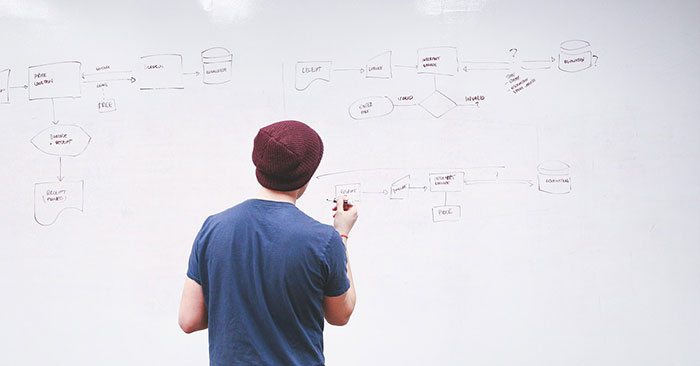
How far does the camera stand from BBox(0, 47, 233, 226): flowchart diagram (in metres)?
1.71

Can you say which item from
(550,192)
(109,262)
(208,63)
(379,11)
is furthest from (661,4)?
(109,262)

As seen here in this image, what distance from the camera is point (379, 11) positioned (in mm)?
1719

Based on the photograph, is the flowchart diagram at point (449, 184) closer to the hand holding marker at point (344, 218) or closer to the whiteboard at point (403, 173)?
the whiteboard at point (403, 173)

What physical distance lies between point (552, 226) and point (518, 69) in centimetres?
54

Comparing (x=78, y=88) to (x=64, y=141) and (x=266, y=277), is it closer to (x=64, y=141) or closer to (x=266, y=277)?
(x=64, y=141)

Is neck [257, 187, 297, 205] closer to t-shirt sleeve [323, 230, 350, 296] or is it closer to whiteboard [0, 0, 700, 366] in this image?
t-shirt sleeve [323, 230, 350, 296]

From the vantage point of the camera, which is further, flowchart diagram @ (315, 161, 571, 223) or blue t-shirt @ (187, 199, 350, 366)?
flowchart diagram @ (315, 161, 571, 223)

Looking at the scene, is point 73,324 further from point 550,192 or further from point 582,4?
point 582,4

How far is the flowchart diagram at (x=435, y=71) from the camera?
5.58 ft

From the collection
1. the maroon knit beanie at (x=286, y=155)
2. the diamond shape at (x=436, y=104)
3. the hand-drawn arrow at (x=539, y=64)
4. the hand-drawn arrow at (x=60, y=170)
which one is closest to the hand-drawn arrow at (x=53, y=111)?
the hand-drawn arrow at (x=60, y=170)

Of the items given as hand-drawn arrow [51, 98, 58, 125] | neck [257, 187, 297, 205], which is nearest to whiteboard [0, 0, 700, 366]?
hand-drawn arrow [51, 98, 58, 125]

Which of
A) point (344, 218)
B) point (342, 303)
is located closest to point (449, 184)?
point (344, 218)

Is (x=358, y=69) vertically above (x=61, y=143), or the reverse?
(x=358, y=69)

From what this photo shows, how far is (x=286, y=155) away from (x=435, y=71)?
3.07ft
